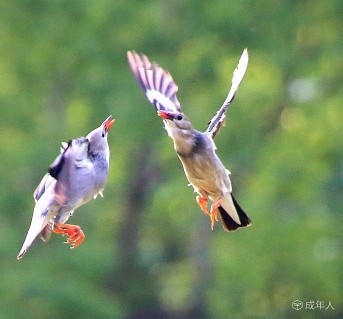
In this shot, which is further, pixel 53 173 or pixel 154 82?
pixel 154 82

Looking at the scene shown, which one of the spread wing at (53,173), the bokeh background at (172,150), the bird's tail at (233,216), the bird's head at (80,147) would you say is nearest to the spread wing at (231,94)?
the bird's tail at (233,216)

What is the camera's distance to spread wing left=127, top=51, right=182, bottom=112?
276 inches

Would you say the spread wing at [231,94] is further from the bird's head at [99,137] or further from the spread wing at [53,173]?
the spread wing at [53,173]

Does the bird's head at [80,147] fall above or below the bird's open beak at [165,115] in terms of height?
below

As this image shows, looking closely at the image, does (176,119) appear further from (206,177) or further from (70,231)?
(70,231)

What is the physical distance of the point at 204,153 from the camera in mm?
6621

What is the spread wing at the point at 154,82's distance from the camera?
7.01 metres

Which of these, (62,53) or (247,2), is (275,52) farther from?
(62,53)

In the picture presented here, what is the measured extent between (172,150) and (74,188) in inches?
494

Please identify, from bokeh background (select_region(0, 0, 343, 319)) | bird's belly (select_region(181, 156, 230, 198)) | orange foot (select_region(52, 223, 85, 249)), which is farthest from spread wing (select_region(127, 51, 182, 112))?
bokeh background (select_region(0, 0, 343, 319))

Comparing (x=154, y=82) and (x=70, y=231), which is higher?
(x=154, y=82)

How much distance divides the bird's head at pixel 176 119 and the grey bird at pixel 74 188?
0.35m

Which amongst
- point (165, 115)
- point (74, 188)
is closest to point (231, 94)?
point (165, 115)

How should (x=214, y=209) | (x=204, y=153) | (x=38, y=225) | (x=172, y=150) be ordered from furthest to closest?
1. (x=172, y=150)
2. (x=204, y=153)
3. (x=214, y=209)
4. (x=38, y=225)
